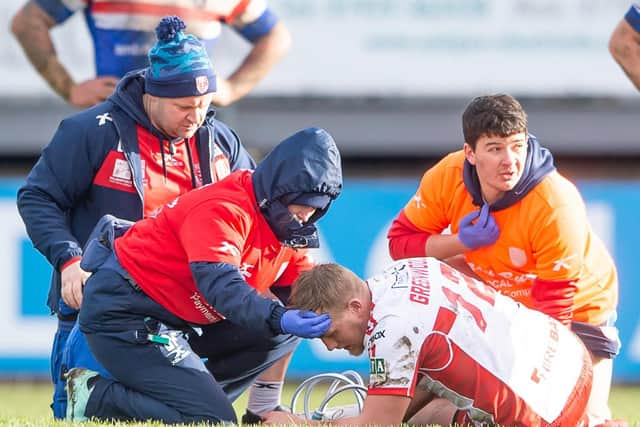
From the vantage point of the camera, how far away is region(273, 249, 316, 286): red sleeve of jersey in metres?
5.82

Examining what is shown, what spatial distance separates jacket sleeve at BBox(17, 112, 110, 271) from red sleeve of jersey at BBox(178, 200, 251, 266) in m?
0.91

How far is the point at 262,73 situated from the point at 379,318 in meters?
3.26

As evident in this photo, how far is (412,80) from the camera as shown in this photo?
11.3 m

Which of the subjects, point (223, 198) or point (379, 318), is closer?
point (379, 318)

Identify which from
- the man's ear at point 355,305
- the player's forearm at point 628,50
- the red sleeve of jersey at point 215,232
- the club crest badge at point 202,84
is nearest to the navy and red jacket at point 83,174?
the club crest badge at point 202,84

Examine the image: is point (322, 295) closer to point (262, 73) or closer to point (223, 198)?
point (223, 198)

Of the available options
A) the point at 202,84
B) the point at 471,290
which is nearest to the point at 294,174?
the point at 471,290

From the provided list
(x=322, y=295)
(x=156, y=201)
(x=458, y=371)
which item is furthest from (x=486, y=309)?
(x=156, y=201)

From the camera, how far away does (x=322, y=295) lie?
4.92 metres

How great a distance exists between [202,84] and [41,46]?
2.11 meters

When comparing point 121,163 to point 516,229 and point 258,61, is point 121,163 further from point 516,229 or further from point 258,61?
point 258,61

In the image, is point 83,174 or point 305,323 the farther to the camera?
point 83,174

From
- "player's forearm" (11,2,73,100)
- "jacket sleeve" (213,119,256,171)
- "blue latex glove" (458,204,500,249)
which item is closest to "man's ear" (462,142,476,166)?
"blue latex glove" (458,204,500,249)

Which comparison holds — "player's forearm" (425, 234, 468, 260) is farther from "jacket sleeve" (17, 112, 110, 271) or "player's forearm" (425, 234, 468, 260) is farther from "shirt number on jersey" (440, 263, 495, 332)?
"jacket sleeve" (17, 112, 110, 271)
